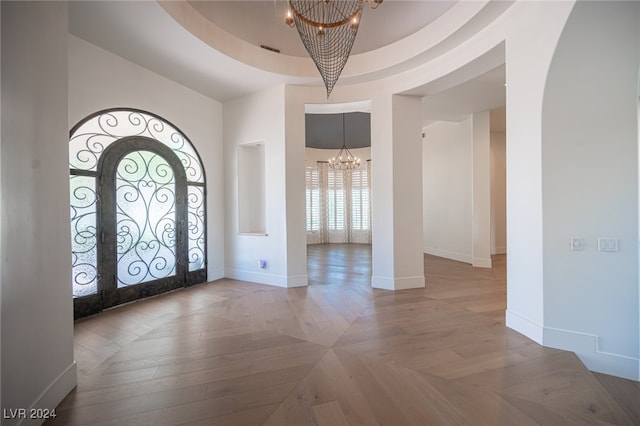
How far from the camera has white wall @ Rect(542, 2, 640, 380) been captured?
2266 mm

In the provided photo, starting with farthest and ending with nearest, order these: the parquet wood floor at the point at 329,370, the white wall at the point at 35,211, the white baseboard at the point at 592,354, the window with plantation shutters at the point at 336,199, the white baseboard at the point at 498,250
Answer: the window with plantation shutters at the point at 336,199, the white baseboard at the point at 498,250, the white baseboard at the point at 592,354, the parquet wood floor at the point at 329,370, the white wall at the point at 35,211

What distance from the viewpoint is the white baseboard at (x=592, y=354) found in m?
2.25

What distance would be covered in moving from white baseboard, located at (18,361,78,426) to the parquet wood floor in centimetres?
7

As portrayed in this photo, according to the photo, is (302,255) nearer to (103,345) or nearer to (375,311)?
(375,311)

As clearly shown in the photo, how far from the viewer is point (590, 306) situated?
2.41 meters

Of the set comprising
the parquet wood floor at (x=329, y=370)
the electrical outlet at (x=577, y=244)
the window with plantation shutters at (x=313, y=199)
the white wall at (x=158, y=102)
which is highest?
the white wall at (x=158, y=102)

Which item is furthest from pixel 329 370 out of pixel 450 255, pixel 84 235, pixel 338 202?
pixel 338 202

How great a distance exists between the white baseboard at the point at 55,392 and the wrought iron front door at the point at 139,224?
1674 mm

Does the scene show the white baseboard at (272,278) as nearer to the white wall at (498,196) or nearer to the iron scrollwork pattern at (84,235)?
the iron scrollwork pattern at (84,235)

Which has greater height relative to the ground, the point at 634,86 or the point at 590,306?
the point at 634,86

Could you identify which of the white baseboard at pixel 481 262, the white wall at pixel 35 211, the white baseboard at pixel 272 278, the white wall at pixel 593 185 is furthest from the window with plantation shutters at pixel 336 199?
the white wall at pixel 35 211

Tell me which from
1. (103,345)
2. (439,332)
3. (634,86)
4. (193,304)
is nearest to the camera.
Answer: (634,86)

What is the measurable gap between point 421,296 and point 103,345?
3.84 metres

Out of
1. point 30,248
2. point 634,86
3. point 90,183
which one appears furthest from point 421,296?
point 90,183
